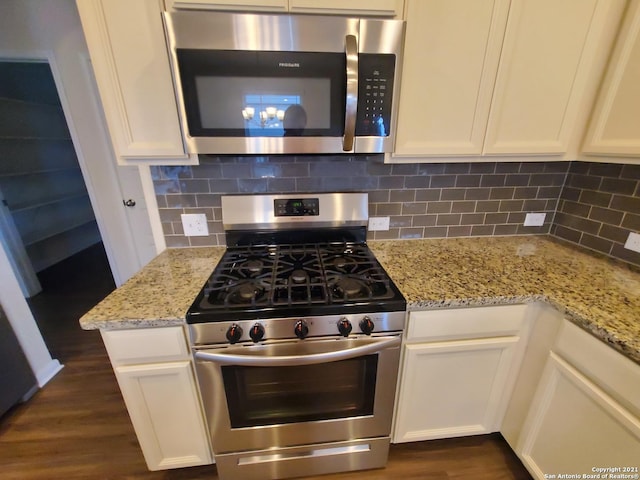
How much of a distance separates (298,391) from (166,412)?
1.80 feet

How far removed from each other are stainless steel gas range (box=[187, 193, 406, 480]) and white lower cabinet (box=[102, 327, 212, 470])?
8 cm

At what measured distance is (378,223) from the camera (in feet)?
5.20

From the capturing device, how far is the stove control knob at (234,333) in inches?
38.6

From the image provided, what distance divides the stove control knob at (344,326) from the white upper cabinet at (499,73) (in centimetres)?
75

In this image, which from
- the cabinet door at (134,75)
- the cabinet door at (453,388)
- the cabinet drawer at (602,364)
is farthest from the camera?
the cabinet door at (453,388)

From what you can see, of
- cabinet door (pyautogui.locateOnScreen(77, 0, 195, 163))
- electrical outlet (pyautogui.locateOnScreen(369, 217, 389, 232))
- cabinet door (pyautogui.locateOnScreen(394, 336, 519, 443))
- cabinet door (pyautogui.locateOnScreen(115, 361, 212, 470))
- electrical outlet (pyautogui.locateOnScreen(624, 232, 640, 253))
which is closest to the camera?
cabinet door (pyautogui.locateOnScreen(77, 0, 195, 163))

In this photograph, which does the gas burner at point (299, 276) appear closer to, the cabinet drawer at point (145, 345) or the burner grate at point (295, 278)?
the burner grate at point (295, 278)

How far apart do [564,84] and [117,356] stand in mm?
2092

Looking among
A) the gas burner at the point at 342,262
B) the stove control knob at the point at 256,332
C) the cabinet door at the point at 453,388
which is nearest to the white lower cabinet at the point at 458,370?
the cabinet door at the point at 453,388

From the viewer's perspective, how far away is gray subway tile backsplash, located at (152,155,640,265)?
4.57ft

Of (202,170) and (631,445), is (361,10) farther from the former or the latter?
(631,445)

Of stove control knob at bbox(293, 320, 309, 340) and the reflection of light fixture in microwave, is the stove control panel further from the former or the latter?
the reflection of light fixture in microwave

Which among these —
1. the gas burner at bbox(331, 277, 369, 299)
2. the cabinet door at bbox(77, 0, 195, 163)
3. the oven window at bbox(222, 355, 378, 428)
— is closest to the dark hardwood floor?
the oven window at bbox(222, 355, 378, 428)

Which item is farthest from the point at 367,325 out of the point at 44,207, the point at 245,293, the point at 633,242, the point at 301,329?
the point at 44,207
